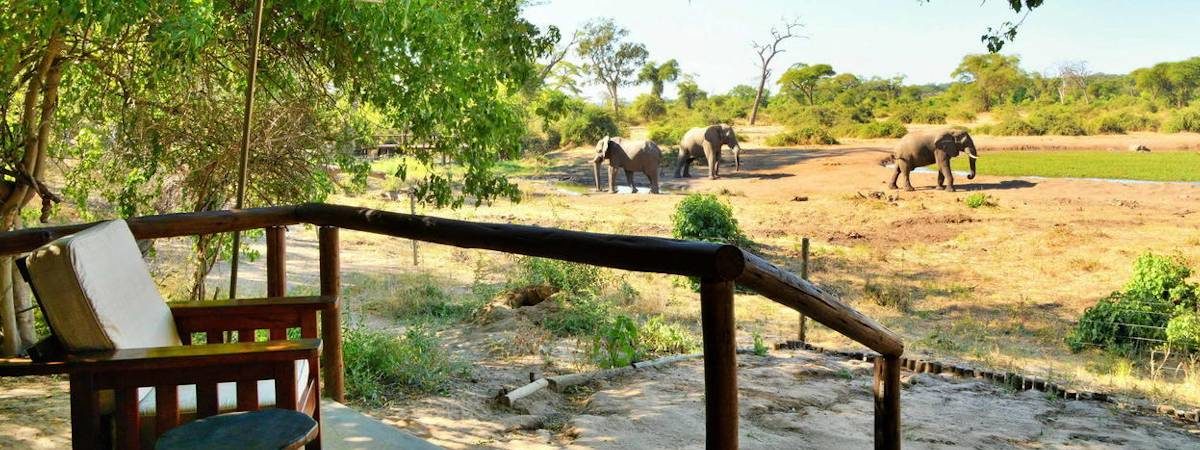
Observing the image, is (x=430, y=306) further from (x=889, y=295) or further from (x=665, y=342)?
(x=889, y=295)

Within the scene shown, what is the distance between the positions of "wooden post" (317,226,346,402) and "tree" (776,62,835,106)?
86.1 ft

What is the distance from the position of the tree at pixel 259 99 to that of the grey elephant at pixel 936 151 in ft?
43.2

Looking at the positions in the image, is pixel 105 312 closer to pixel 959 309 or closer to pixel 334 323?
pixel 334 323

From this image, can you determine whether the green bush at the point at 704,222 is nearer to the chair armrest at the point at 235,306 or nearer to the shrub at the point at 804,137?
the chair armrest at the point at 235,306

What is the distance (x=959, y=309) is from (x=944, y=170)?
8596 millimetres

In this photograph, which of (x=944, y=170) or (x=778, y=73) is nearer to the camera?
(x=944, y=170)

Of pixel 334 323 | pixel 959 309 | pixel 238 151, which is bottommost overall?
pixel 959 309

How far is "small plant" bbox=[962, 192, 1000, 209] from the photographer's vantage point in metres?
14.4

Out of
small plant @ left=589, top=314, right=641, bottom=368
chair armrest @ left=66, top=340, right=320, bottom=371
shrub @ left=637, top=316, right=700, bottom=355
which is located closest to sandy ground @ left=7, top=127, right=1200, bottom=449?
small plant @ left=589, top=314, right=641, bottom=368

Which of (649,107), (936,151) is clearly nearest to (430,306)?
(936,151)

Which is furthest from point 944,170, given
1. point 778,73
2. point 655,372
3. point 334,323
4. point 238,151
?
point 334,323

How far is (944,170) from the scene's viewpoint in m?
17.0

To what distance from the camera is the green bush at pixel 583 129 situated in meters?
22.3

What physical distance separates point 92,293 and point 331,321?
33.9 inches
